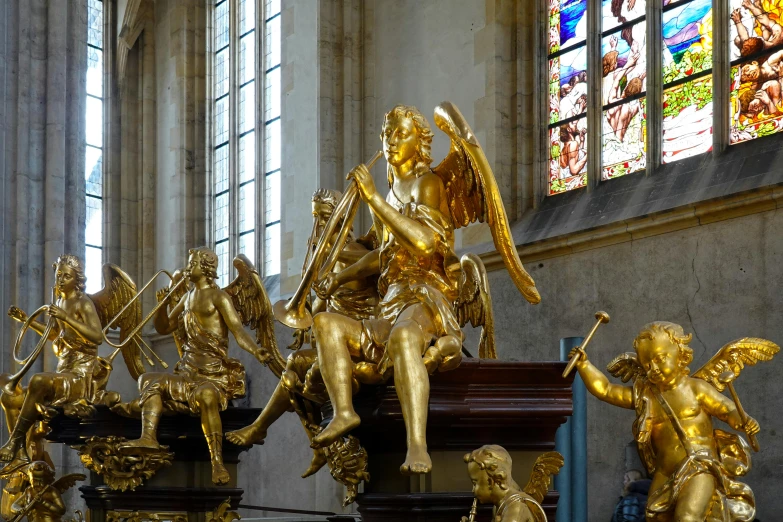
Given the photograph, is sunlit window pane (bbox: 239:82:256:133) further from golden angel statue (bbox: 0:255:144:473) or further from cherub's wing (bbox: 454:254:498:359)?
cherub's wing (bbox: 454:254:498:359)

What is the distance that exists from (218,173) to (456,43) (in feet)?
16.9

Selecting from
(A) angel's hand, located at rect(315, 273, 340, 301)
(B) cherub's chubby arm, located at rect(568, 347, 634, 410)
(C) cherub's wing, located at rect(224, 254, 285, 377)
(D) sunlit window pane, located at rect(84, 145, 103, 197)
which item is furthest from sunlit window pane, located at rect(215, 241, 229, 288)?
(B) cherub's chubby arm, located at rect(568, 347, 634, 410)

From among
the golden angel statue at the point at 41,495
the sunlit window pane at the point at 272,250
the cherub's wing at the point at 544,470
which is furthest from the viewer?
the sunlit window pane at the point at 272,250

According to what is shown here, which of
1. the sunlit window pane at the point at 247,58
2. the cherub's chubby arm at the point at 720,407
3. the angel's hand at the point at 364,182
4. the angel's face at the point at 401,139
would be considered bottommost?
the cherub's chubby arm at the point at 720,407

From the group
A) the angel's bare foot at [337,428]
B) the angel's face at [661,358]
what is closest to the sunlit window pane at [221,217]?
the angel's bare foot at [337,428]


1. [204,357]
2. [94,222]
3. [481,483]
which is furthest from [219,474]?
[94,222]

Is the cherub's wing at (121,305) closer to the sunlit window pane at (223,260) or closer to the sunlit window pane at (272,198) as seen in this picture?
the sunlit window pane at (272,198)

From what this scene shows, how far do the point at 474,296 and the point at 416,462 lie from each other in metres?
1.09

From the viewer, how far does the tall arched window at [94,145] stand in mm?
17375

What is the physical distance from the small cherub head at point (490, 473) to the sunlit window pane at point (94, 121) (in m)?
14.0

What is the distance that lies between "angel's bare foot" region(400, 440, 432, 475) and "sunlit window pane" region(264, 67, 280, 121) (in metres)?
11.5

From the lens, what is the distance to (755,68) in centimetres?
1032

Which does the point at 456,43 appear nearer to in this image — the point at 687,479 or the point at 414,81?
the point at 414,81

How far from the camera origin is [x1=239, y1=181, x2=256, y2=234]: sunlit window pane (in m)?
16.3
